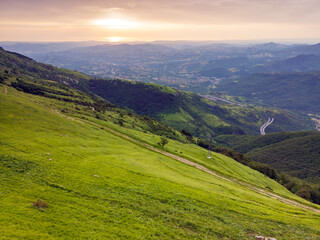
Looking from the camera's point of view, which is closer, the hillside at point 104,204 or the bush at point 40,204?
the hillside at point 104,204

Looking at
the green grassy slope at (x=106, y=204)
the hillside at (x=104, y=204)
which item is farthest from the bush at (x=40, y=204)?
the green grassy slope at (x=106, y=204)

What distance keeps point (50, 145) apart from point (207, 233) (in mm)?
52961

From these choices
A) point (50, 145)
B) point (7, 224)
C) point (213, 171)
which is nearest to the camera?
point (7, 224)

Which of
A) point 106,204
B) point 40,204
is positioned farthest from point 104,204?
point 40,204

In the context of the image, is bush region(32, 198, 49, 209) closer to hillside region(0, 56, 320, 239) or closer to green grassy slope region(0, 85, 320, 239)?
hillside region(0, 56, 320, 239)

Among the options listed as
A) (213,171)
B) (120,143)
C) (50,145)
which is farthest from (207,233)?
(120,143)

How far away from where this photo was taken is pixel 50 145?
201ft

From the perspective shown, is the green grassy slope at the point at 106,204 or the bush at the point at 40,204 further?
the bush at the point at 40,204

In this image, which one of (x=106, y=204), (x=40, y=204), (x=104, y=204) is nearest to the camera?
(x=40, y=204)

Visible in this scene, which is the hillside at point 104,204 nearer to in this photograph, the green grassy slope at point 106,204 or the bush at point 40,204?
the green grassy slope at point 106,204

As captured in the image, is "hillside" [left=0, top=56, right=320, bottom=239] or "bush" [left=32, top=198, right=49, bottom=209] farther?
"bush" [left=32, top=198, right=49, bottom=209]

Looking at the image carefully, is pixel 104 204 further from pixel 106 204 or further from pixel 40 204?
pixel 40 204

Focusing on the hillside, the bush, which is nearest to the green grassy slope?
the hillside

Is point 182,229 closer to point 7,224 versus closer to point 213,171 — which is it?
point 7,224
